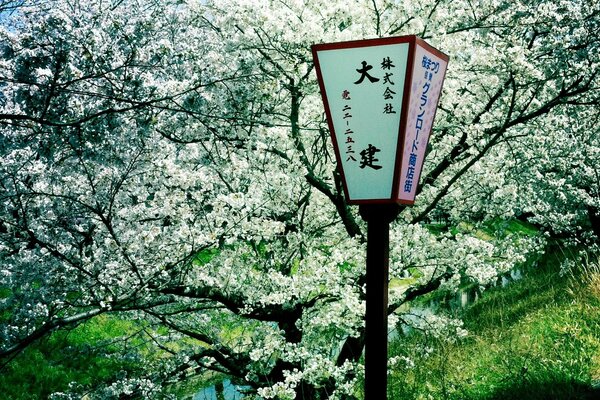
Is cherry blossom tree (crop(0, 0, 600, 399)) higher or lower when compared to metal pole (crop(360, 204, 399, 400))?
higher

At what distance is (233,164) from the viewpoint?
5.72 metres

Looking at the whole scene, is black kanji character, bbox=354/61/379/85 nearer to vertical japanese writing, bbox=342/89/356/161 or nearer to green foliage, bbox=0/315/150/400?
vertical japanese writing, bbox=342/89/356/161

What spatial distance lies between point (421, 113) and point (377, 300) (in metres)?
1.09

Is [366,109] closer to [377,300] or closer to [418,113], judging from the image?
[418,113]

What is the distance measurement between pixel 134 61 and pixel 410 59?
1.95 m

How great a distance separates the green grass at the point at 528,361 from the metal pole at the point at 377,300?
2.60m

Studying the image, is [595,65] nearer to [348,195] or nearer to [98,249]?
[348,195]

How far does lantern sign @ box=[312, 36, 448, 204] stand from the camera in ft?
9.07

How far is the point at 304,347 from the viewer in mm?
6328

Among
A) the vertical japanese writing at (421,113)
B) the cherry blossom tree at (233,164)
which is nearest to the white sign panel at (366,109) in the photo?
the vertical japanese writing at (421,113)

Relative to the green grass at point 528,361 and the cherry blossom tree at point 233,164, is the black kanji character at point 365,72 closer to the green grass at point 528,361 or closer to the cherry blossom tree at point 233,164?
the cherry blossom tree at point 233,164

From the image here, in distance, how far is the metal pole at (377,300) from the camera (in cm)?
289

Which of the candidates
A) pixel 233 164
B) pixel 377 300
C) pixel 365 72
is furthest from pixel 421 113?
pixel 233 164

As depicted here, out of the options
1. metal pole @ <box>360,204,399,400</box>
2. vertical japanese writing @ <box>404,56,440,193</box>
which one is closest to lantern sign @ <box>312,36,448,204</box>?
vertical japanese writing @ <box>404,56,440,193</box>
